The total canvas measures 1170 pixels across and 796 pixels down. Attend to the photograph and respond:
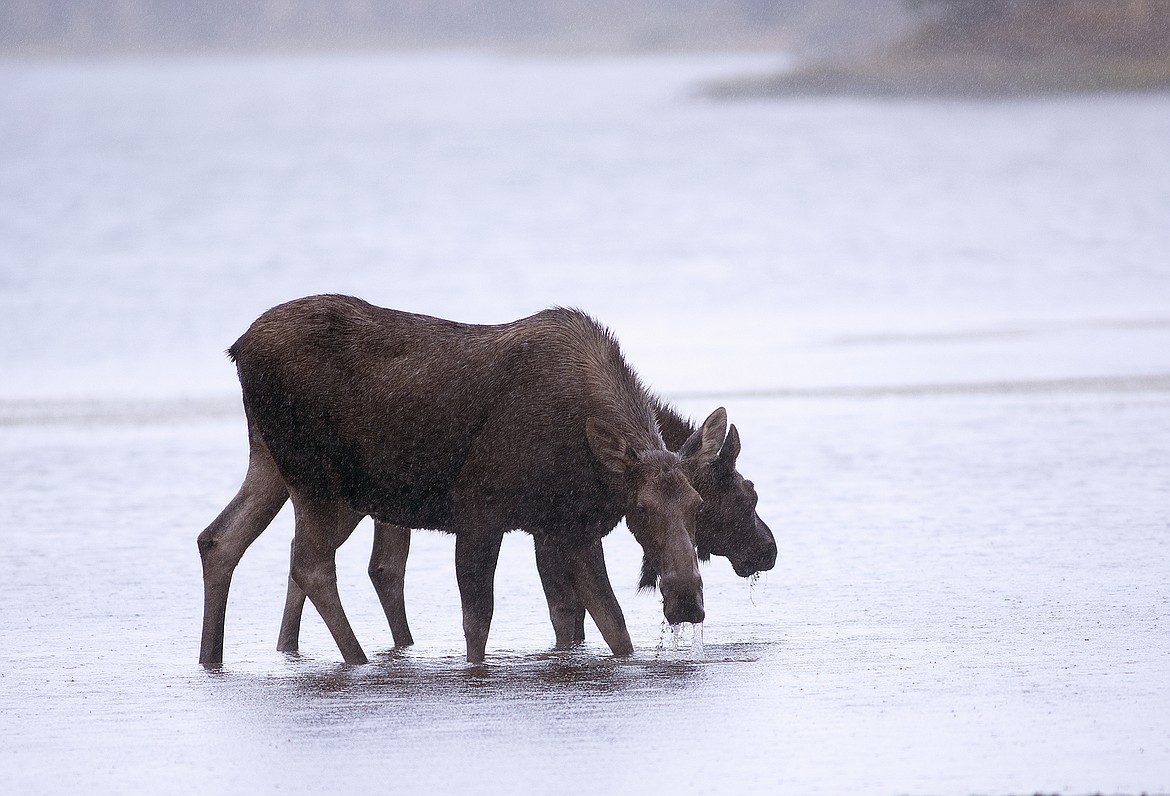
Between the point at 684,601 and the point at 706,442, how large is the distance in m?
1.02

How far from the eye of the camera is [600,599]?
9.23 meters

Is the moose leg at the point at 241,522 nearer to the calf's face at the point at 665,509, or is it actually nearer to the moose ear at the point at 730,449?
the calf's face at the point at 665,509

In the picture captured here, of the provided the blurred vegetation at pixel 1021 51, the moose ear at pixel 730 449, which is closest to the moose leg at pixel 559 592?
the moose ear at pixel 730 449

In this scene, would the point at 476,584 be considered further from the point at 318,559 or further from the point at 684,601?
the point at 684,601

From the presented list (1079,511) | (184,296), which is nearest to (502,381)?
(1079,511)

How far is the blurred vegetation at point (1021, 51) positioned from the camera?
72.6 meters

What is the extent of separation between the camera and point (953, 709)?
777 centimetres

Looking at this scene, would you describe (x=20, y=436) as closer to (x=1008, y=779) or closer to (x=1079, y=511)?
(x=1079, y=511)

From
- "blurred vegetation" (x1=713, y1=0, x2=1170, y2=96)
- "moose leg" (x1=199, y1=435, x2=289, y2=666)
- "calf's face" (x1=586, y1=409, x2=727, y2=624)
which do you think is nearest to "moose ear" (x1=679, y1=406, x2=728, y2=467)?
"calf's face" (x1=586, y1=409, x2=727, y2=624)

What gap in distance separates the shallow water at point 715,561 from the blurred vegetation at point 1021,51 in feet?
83.3

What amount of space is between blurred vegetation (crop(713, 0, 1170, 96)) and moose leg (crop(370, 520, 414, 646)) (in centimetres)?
6604

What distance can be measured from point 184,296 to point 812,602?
22899 millimetres

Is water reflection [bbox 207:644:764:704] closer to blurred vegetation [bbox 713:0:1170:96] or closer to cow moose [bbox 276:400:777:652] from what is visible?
cow moose [bbox 276:400:777:652]

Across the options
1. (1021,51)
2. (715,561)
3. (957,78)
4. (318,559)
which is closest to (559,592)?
(318,559)
